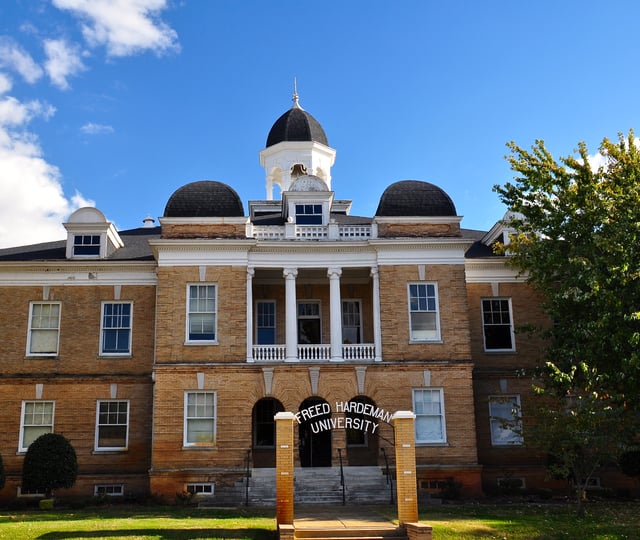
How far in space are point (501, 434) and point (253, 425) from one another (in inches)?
376

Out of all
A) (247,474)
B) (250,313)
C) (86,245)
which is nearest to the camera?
(247,474)

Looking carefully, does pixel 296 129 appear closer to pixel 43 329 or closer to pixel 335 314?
pixel 335 314

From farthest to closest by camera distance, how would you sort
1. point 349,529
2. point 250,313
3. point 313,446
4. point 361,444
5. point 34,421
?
point 313,446, point 361,444, point 34,421, point 250,313, point 349,529

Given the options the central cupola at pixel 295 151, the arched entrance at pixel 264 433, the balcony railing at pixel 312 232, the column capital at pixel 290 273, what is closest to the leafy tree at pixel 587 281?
the balcony railing at pixel 312 232

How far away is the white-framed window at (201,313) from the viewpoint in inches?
1076

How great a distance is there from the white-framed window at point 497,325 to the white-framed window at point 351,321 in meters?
4.95

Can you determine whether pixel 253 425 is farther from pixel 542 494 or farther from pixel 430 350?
Answer: pixel 542 494

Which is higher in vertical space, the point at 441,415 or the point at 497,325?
the point at 497,325

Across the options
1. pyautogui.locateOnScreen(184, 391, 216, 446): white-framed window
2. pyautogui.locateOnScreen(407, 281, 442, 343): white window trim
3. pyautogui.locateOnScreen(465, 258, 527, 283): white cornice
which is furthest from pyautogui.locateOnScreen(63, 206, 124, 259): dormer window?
pyautogui.locateOnScreen(465, 258, 527, 283): white cornice

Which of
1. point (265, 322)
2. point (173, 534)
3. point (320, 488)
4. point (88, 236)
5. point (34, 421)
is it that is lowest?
point (173, 534)

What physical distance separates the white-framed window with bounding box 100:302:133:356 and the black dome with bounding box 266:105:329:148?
40.6ft

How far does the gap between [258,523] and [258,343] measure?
1101cm

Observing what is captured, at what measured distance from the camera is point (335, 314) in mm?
27766

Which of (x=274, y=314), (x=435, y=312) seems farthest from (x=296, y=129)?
(x=435, y=312)
